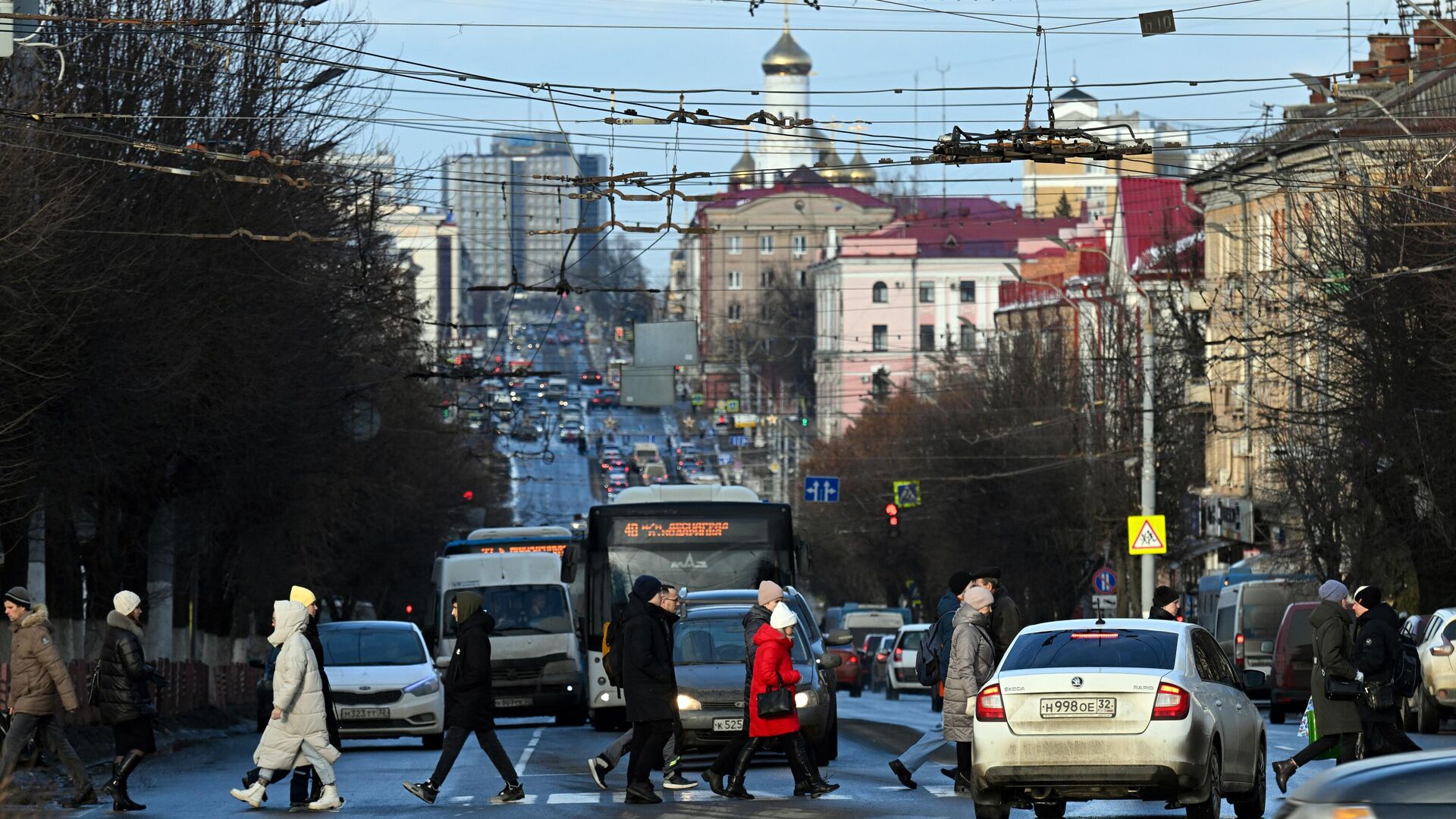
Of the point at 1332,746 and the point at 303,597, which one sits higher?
the point at 303,597

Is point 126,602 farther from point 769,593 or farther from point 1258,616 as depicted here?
point 1258,616

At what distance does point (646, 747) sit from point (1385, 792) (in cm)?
1016

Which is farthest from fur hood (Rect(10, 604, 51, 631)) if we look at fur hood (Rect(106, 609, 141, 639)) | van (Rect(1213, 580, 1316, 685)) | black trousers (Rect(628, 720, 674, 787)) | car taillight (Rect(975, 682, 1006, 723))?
van (Rect(1213, 580, 1316, 685))

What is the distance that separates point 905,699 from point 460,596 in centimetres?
3379

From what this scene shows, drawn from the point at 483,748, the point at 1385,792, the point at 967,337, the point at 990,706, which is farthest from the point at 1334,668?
the point at 967,337

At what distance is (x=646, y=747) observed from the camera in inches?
682

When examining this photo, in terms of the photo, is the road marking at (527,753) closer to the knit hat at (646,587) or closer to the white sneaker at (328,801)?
the white sneaker at (328,801)

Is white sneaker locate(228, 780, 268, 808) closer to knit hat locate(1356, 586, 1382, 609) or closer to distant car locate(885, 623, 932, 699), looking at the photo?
knit hat locate(1356, 586, 1382, 609)

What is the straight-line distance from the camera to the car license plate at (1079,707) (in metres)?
14.2

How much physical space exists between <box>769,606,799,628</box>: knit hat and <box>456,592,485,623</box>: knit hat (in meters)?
2.19

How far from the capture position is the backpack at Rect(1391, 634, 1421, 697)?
1762cm

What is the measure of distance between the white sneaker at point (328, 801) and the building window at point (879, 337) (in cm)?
11757

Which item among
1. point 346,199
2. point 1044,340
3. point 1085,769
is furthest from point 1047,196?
point 1085,769

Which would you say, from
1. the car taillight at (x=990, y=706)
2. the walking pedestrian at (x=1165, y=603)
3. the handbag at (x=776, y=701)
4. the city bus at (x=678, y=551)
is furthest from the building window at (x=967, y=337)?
the car taillight at (x=990, y=706)
